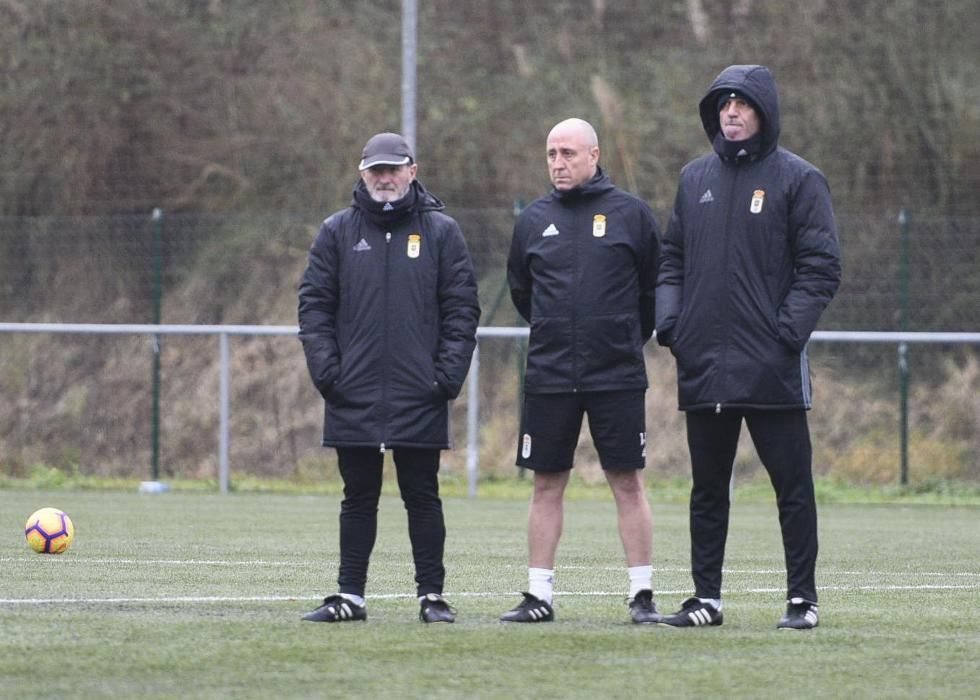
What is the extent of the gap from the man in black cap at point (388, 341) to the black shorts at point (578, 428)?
1.06 ft

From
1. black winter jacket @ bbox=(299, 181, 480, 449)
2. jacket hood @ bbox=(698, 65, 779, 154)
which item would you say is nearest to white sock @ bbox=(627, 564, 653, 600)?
black winter jacket @ bbox=(299, 181, 480, 449)

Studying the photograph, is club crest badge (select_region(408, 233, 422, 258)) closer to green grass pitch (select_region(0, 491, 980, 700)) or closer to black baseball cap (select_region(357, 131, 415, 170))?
black baseball cap (select_region(357, 131, 415, 170))

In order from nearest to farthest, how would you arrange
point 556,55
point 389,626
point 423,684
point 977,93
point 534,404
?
point 423,684, point 389,626, point 534,404, point 977,93, point 556,55

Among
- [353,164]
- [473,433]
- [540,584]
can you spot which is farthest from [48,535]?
[353,164]

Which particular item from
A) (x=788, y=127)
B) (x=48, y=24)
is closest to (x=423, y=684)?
(x=788, y=127)

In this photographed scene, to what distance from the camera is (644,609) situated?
7363 millimetres

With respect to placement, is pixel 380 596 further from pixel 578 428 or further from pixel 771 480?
pixel 771 480

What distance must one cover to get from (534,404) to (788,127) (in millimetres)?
15019

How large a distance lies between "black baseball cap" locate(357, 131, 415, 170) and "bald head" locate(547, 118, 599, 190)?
0.53m

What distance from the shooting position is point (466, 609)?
25.5 feet

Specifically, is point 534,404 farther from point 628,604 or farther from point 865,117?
point 865,117

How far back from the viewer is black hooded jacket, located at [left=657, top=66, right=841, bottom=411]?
7160mm

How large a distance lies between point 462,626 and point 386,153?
1.72 metres

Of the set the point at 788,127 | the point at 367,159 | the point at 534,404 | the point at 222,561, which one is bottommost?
the point at 222,561
